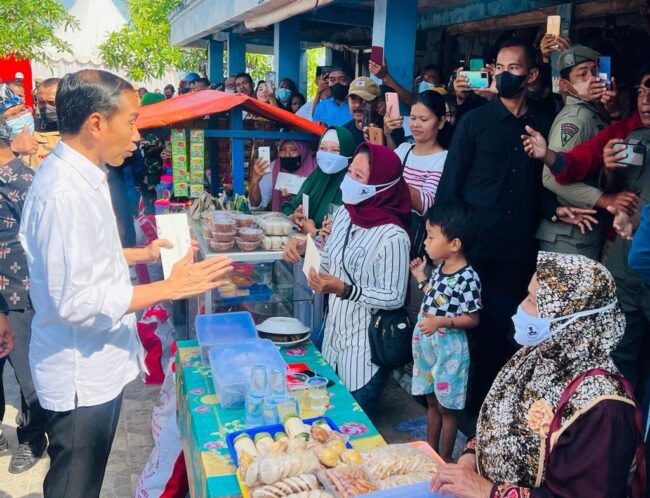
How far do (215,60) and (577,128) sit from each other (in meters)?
14.0

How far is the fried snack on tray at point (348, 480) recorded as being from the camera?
5.73 ft

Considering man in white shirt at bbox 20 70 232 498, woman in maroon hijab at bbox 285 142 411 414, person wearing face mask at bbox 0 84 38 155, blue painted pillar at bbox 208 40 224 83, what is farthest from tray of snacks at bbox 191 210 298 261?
blue painted pillar at bbox 208 40 224 83

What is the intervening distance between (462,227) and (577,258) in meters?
1.17

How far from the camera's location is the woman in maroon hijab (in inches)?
117

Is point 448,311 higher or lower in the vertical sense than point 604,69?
lower

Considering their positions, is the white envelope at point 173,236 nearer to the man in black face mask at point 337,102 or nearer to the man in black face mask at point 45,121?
the man in black face mask at point 45,121

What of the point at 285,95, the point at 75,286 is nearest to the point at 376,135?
the point at 75,286

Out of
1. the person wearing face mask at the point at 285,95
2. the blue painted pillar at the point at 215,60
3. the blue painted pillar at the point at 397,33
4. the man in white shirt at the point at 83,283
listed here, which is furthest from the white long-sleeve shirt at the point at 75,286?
the blue painted pillar at the point at 215,60

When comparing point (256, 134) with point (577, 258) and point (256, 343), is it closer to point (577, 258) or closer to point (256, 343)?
point (256, 343)

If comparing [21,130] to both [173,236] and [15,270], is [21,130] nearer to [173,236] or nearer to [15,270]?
[15,270]

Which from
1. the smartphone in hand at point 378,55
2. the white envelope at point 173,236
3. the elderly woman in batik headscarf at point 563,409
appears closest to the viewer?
the elderly woman in batik headscarf at point 563,409

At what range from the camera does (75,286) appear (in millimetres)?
1972

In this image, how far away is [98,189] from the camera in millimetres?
2160

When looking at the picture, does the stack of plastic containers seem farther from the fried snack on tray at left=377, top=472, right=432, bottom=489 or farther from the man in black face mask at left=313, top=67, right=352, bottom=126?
the man in black face mask at left=313, top=67, right=352, bottom=126
